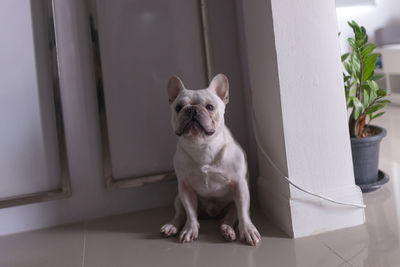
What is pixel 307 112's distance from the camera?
1431 millimetres

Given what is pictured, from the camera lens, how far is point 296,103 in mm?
1420

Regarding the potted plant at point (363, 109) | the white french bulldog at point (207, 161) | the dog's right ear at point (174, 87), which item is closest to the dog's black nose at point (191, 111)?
the white french bulldog at point (207, 161)

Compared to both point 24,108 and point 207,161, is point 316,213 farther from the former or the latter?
point 24,108

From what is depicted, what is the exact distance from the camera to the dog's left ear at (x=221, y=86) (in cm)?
149

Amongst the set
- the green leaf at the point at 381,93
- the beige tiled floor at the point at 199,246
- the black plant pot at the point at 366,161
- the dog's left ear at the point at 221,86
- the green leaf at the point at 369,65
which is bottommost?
the beige tiled floor at the point at 199,246

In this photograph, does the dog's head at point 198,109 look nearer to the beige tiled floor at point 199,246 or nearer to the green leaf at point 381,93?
the beige tiled floor at point 199,246

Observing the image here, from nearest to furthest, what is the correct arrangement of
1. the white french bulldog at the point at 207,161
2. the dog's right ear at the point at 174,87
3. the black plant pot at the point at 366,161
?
1. the white french bulldog at the point at 207,161
2. the dog's right ear at the point at 174,87
3. the black plant pot at the point at 366,161

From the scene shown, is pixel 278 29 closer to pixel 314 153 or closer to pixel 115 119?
pixel 314 153

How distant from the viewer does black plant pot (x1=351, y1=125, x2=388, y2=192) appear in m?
1.80

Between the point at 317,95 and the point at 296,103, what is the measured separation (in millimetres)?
79

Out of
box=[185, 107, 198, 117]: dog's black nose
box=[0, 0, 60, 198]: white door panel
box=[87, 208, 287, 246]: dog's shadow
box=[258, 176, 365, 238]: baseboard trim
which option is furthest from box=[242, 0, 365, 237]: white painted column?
box=[0, 0, 60, 198]: white door panel

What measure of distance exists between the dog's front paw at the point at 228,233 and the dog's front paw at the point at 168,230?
182mm

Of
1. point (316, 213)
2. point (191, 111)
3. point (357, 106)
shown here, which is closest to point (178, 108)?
point (191, 111)

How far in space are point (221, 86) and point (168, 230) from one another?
55cm
